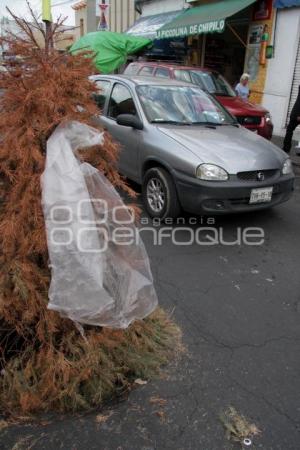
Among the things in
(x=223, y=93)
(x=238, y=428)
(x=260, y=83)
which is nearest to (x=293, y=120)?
(x=223, y=93)

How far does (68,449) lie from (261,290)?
88.5 inches

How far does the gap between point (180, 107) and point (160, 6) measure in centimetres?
1465

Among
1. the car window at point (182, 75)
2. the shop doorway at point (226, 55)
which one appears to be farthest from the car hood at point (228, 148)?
the shop doorway at point (226, 55)

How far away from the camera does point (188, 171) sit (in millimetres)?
4676

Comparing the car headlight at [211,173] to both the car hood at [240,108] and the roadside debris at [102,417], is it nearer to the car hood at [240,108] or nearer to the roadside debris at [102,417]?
the roadside debris at [102,417]

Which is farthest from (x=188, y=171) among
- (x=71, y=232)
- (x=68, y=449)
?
(x=68, y=449)

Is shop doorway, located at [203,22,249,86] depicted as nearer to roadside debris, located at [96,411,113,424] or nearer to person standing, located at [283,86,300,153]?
person standing, located at [283,86,300,153]

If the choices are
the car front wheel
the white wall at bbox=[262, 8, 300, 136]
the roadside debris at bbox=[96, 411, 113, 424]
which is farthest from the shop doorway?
the roadside debris at bbox=[96, 411, 113, 424]

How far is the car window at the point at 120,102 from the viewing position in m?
5.77

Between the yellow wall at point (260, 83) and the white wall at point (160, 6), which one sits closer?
the yellow wall at point (260, 83)

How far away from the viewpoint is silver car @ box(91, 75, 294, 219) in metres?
4.64

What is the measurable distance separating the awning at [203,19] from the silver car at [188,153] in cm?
724

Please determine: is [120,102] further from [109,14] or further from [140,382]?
[109,14]

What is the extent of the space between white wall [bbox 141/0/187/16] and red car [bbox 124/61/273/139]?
7.76 m
